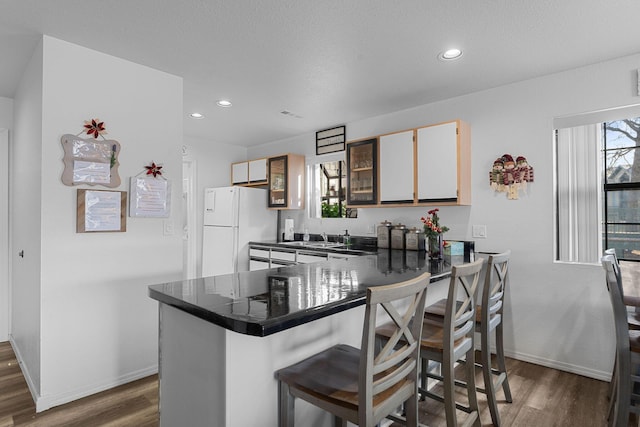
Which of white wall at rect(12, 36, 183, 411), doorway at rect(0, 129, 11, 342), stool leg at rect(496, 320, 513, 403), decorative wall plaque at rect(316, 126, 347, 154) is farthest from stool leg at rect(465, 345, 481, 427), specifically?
doorway at rect(0, 129, 11, 342)

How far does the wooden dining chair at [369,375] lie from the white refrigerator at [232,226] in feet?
11.2

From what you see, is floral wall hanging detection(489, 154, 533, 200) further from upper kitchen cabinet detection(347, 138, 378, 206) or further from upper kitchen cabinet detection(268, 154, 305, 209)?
upper kitchen cabinet detection(268, 154, 305, 209)

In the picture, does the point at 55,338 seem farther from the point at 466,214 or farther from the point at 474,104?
the point at 474,104

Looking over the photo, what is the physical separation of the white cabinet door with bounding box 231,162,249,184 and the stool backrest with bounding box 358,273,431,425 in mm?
4363

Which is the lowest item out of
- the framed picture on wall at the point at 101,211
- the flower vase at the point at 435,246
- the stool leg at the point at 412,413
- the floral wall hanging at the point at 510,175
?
the stool leg at the point at 412,413

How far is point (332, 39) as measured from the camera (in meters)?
2.30

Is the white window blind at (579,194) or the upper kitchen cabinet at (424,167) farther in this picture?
the upper kitchen cabinet at (424,167)

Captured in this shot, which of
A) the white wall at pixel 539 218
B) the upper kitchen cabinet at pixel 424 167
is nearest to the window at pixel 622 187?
the white wall at pixel 539 218


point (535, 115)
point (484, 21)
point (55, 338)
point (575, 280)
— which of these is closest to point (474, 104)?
point (535, 115)

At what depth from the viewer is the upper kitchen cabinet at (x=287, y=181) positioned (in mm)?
4738

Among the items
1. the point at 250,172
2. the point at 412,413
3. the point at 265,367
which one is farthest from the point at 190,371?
the point at 250,172

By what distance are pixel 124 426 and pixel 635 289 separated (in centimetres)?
306

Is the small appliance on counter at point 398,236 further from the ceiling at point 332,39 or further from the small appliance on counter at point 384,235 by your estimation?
the ceiling at point 332,39

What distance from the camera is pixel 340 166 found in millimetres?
4574
